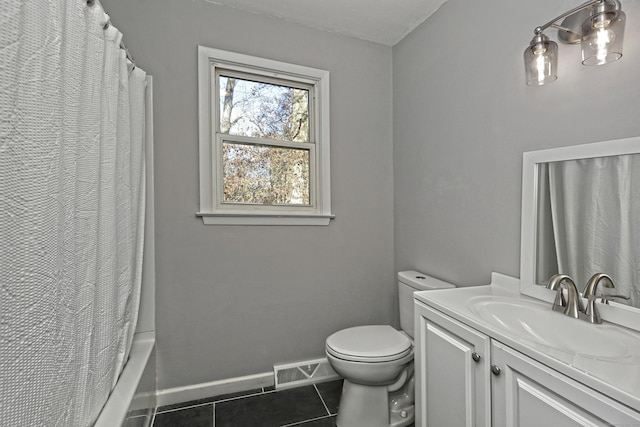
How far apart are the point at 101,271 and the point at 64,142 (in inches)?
19.3

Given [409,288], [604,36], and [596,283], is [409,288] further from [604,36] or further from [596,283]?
[604,36]

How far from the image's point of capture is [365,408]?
4.97 ft

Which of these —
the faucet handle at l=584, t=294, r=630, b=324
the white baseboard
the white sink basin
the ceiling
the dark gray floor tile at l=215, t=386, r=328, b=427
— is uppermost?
the ceiling

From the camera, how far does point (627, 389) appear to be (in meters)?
0.63

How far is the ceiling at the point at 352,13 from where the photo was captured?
179cm

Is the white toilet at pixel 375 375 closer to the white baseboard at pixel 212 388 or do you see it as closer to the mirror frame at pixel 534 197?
the mirror frame at pixel 534 197

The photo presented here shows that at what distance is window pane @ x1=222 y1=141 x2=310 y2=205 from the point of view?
190 cm

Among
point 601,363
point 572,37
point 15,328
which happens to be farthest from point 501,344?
point 15,328

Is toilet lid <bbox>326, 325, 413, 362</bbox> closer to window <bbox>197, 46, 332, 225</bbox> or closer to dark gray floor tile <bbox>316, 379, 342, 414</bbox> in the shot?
dark gray floor tile <bbox>316, 379, 342, 414</bbox>

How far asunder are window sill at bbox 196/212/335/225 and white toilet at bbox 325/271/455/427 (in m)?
0.73

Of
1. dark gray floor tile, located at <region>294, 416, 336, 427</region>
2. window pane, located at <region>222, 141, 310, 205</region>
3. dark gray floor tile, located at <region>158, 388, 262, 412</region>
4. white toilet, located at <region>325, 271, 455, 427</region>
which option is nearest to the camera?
white toilet, located at <region>325, 271, 455, 427</region>

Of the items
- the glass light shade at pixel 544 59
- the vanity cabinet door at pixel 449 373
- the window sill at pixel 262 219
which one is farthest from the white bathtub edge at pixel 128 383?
the glass light shade at pixel 544 59

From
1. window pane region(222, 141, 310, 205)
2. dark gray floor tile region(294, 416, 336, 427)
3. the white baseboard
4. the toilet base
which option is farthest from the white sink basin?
the white baseboard

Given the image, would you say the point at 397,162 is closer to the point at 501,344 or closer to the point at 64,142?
the point at 501,344
